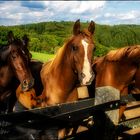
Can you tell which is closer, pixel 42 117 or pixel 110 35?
pixel 42 117

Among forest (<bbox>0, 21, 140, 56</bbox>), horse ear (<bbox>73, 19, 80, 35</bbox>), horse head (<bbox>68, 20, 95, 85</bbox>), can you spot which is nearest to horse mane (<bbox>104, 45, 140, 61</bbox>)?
horse head (<bbox>68, 20, 95, 85</bbox>)

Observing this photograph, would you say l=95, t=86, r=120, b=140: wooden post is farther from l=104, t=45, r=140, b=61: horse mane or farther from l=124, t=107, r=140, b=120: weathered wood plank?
l=104, t=45, r=140, b=61: horse mane

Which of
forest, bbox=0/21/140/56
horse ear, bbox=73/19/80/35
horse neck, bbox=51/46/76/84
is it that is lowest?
forest, bbox=0/21/140/56

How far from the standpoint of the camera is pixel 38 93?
21.8 ft

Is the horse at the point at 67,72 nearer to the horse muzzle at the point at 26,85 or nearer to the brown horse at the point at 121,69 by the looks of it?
the horse muzzle at the point at 26,85

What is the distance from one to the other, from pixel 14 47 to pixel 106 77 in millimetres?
2063

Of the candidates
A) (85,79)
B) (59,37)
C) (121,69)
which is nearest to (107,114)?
(85,79)

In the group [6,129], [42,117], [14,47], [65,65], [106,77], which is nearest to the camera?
[6,129]

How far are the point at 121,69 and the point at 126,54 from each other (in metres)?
0.33

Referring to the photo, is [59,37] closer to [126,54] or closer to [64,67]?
[126,54]

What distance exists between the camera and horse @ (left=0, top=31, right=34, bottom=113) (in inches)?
254

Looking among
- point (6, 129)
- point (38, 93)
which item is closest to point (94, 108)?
point (6, 129)

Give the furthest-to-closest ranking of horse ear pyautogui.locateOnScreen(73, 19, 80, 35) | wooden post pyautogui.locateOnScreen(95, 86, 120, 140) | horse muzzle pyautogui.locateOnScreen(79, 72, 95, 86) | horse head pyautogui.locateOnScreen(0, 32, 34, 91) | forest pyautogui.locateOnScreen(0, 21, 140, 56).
→ forest pyautogui.locateOnScreen(0, 21, 140, 56) < horse head pyautogui.locateOnScreen(0, 32, 34, 91) < horse ear pyautogui.locateOnScreen(73, 19, 80, 35) < horse muzzle pyautogui.locateOnScreen(79, 72, 95, 86) < wooden post pyautogui.locateOnScreen(95, 86, 120, 140)

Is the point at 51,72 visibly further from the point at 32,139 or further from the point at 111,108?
the point at 32,139
